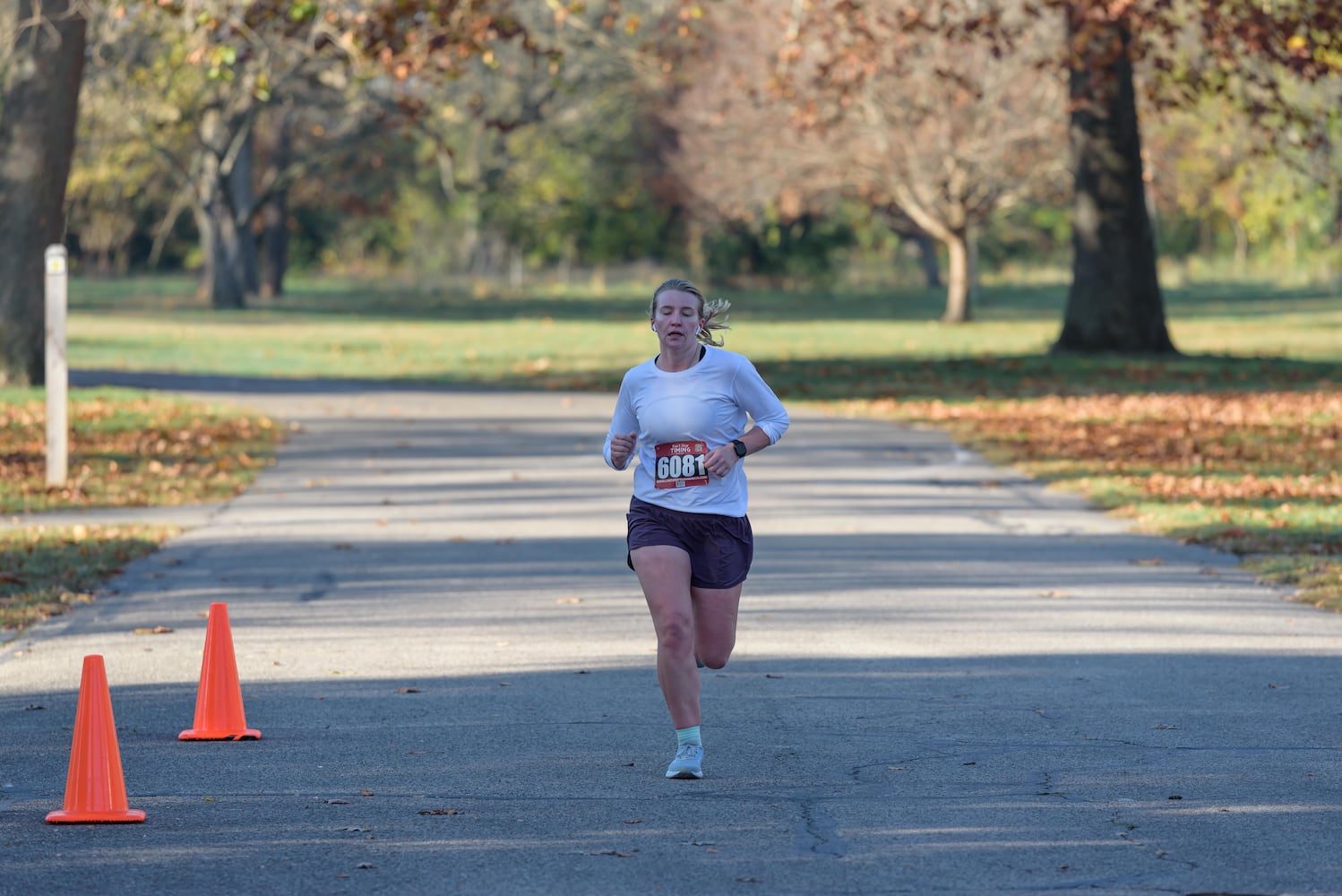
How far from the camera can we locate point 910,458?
1905 cm

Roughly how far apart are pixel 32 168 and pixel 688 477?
750 inches

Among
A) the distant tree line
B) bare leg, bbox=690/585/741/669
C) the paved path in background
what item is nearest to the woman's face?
bare leg, bbox=690/585/741/669

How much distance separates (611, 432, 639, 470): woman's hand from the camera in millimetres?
7137

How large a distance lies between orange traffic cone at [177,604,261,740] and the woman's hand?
5.26 ft

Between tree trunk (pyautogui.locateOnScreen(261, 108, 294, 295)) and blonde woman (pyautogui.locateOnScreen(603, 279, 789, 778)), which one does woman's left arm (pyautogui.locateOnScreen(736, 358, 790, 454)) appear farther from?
tree trunk (pyautogui.locateOnScreen(261, 108, 294, 295))

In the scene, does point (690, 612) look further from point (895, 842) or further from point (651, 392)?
point (895, 842)

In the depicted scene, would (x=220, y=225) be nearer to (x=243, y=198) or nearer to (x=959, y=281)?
(x=243, y=198)

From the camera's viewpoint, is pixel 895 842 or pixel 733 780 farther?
pixel 733 780

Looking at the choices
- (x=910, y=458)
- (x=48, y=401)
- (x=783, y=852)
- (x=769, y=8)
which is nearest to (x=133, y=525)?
(x=48, y=401)

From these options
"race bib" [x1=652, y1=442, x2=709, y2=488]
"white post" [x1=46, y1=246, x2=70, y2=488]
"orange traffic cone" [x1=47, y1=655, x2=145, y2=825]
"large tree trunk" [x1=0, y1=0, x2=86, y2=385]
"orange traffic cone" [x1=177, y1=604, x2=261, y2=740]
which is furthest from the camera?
"large tree trunk" [x1=0, y1=0, x2=86, y2=385]

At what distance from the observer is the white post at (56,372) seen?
15.5 meters

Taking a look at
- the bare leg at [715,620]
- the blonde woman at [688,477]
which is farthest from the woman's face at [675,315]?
the bare leg at [715,620]

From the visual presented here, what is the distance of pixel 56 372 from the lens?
15.7 meters

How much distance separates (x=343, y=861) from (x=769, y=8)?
4237 centimetres
